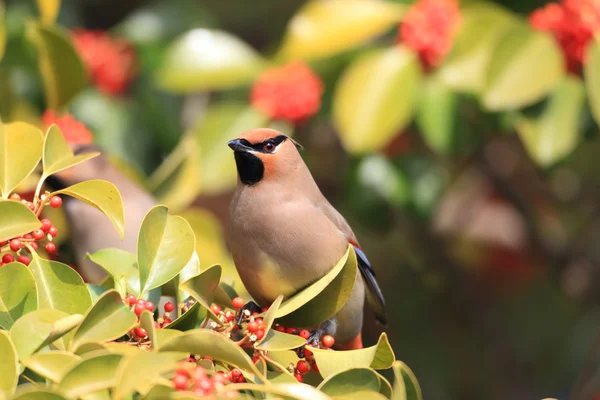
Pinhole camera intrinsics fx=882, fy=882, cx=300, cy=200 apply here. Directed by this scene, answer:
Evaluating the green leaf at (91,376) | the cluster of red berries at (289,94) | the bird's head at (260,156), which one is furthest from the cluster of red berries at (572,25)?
the green leaf at (91,376)

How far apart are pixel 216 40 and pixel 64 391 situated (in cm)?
278

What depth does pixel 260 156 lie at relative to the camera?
2639 mm

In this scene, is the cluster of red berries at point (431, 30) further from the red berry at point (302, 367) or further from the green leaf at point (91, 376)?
the green leaf at point (91, 376)

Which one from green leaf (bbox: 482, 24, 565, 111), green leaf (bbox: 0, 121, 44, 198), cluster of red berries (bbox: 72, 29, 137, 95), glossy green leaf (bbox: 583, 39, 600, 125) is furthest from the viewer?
cluster of red berries (bbox: 72, 29, 137, 95)

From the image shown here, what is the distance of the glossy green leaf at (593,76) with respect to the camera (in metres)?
3.09

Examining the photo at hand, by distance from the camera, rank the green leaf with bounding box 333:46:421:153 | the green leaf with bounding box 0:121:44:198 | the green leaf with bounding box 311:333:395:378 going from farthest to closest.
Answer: the green leaf with bounding box 333:46:421:153, the green leaf with bounding box 0:121:44:198, the green leaf with bounding box 311:333:395:378

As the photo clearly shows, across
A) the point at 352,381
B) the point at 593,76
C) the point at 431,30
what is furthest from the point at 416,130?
the point at 352,381

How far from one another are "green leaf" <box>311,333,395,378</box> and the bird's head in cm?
82

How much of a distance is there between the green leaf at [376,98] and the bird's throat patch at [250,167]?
0.86 meters

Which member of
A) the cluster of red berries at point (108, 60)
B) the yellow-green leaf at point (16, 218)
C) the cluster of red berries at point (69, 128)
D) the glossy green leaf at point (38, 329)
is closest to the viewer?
the glossy green leaf at point (38, 329)

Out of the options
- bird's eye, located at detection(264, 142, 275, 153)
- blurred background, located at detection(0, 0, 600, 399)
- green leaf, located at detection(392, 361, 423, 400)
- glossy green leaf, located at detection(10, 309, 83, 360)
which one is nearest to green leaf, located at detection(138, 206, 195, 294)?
glossy green leaf, located at detection(10, 309, 83, 360)

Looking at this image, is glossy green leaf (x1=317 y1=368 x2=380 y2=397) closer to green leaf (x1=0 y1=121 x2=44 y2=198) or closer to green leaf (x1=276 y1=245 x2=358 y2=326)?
green leaf (x1=276 y1=245 x2=358 y2=326)

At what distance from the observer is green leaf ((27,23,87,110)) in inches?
132

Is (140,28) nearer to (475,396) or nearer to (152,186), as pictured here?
(152,186)
